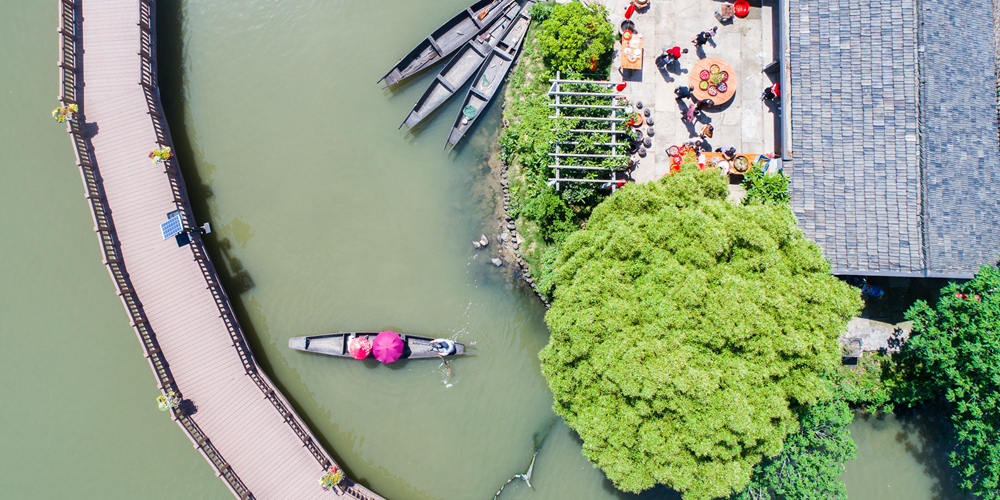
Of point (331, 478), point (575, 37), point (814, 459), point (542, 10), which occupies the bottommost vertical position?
point (331, 478)

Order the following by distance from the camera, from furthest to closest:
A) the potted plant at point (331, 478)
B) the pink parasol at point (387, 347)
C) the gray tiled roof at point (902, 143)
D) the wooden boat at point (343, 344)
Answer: the wooden boat at point (343, 344) < the pink parasol at point (387, 347) < the potted plant at point (331, 478) < the gray tiled roof at point (902, 143)

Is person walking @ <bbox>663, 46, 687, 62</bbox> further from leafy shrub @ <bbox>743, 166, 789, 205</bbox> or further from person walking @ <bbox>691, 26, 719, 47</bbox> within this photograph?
leafy shrub @ <bbox>743, 166, 789, 205</bbox>

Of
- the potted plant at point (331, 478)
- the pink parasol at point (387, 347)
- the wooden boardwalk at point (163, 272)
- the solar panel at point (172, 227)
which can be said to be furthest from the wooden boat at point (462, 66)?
the potted plant at point (331, 478)

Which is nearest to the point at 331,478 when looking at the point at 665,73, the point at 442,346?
the point at 442,346

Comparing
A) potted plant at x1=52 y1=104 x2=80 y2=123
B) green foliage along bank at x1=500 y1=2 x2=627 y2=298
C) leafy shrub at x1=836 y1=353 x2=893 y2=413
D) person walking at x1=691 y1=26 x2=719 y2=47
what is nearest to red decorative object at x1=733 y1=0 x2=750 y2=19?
person walking at x1=691 y1=26 x2=719 y2=47

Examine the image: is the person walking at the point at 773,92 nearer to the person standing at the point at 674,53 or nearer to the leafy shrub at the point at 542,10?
the person standing at the point at 674,53

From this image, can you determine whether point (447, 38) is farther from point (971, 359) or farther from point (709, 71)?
point (971, 359)
